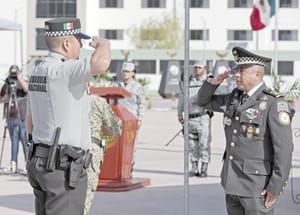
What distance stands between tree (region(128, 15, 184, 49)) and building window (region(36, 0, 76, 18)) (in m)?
6.39

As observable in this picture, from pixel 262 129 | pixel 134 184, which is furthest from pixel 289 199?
pixel 262 129

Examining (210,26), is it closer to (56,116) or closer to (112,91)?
(112,91)

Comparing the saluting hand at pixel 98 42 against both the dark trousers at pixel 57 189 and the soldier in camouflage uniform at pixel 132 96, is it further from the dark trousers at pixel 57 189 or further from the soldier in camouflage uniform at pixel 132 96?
the soldier in camouflage uniform at pixel 132 96

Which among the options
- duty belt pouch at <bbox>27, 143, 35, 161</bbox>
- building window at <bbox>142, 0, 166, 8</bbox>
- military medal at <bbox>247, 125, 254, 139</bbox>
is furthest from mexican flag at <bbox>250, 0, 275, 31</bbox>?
building window at <bbox>142, 0, 166, 8</bbox>

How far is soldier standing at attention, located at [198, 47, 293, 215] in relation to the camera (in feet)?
18.0

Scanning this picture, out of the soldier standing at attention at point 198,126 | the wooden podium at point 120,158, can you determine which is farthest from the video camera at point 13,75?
the soldier standing at attention at point 198,126

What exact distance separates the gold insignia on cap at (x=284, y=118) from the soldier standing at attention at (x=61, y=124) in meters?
1.24

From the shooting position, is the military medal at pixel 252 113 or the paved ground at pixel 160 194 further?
the paved ground at pixel 160 194

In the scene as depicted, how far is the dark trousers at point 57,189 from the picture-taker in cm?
523

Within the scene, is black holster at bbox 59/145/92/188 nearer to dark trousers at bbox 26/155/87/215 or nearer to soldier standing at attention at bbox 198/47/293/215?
Result: dark trousers at bbox 26/155/87/215

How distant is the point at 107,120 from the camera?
7262mm

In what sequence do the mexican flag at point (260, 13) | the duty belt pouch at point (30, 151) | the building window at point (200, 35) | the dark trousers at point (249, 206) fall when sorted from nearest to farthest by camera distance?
1. the duty belt pouch at point (30, 151)
2. the dark trousers at point (249, 206)
3. the mexican flag at point (260, 13)
4. the building window at point (200, 35)

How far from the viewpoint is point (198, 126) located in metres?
12.3

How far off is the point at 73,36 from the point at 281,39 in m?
66.7
